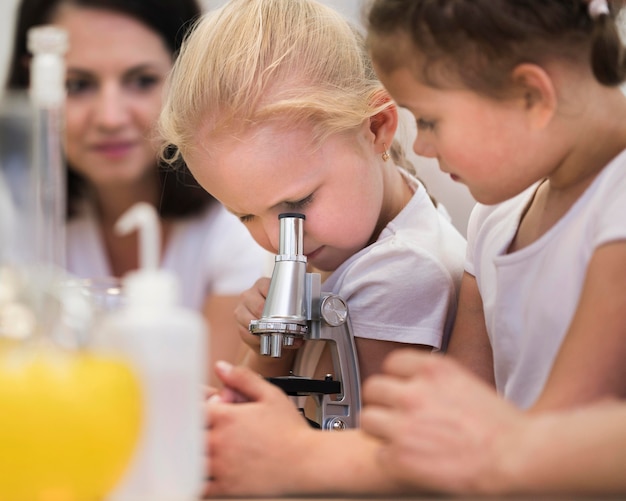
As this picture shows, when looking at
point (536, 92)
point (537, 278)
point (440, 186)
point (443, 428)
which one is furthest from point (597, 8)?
point (440, 186)

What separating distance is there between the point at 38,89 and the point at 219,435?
34 centimetres

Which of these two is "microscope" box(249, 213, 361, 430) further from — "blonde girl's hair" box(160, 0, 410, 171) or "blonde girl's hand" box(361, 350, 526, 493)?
"blonde girl's hand" box(361, 350, 526, 493)

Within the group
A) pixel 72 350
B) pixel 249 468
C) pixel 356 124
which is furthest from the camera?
pixel 356 124

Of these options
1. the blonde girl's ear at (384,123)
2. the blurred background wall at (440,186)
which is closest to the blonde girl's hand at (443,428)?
the blonde girl's ear at (384,123)

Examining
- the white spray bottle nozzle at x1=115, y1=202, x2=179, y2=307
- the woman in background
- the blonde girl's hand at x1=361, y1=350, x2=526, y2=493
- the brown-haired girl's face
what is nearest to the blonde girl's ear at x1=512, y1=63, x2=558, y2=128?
the brown-haired girl's face

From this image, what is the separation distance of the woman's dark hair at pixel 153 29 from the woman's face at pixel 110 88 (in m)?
0.02

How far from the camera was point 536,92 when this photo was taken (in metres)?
0.90

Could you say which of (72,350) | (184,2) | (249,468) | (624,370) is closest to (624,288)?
(624,370)

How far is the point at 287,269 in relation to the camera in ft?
3.79

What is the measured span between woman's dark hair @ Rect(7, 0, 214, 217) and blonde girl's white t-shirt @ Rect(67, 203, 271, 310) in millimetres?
39

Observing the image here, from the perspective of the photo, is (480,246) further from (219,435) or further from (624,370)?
(219,435)

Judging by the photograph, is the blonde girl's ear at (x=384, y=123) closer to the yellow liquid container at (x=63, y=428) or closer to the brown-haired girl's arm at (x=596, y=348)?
the brown-haired girl's arm at (x=596, y=348)

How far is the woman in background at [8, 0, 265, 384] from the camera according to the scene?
2113 millimetres

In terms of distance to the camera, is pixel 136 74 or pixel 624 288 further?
pixel 136 74
